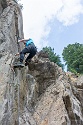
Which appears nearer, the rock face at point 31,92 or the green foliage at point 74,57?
the rock face at point 31,92

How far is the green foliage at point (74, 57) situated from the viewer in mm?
43947

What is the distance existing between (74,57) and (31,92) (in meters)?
30.0

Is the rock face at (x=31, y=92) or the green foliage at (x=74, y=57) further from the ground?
the green foliage at (x=74, y=57)

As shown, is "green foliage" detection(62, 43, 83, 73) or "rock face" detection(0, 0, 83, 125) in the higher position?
"green foliage" detection(62, 43, 83, 73)

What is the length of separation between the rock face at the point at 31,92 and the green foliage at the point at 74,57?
22.0 meters

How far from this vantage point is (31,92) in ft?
55.2

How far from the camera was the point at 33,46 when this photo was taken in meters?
16.5

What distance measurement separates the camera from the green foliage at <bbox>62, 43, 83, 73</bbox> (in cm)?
4395

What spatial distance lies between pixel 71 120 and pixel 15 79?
477cm

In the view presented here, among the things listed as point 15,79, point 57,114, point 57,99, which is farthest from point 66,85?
point 15,79

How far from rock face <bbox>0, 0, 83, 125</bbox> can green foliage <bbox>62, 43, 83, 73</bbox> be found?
2202cm

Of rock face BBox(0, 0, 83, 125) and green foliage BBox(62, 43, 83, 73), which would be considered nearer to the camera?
rock face BBox(0, 0, 83, 125)

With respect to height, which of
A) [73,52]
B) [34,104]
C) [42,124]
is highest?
[73,52]

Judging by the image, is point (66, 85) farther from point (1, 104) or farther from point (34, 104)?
point (1, 104)
